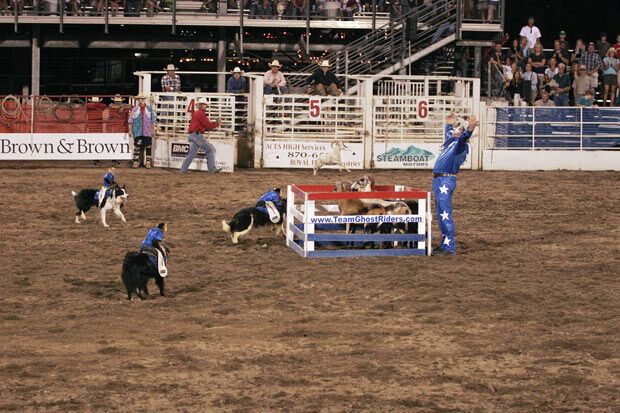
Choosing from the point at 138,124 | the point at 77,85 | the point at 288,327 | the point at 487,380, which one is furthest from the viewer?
the point at 77,85

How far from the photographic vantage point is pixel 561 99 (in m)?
29.2

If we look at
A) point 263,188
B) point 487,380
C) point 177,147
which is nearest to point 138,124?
point 177,147

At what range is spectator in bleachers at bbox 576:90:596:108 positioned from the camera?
1118 inches

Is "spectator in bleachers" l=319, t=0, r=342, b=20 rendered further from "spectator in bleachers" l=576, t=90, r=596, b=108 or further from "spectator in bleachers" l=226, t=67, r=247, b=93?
"spectator in bleachers" l=576, t=90, r=596, b=108

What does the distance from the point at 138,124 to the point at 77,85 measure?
11736mm

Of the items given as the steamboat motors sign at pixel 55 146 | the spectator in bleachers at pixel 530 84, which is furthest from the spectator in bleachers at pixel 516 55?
the steamboat motors sign at pixel 55 146

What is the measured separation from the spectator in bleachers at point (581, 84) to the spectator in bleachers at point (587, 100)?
0.55 ft

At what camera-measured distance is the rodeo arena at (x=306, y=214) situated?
882 centimetres

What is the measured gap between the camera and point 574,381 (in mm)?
8656

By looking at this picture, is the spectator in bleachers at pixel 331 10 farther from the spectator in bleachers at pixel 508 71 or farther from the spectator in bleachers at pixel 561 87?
the spectator in bleachers at pixel 561 87

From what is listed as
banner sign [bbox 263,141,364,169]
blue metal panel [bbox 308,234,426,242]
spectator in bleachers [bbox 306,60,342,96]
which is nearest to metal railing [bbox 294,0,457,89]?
spectator in bleachers [bbox 306,60,342,96]

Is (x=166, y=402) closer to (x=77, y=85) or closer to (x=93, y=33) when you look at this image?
(x=93, y=33)

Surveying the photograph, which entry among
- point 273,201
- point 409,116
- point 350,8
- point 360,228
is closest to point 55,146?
point 409,116

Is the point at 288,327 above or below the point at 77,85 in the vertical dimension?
below
